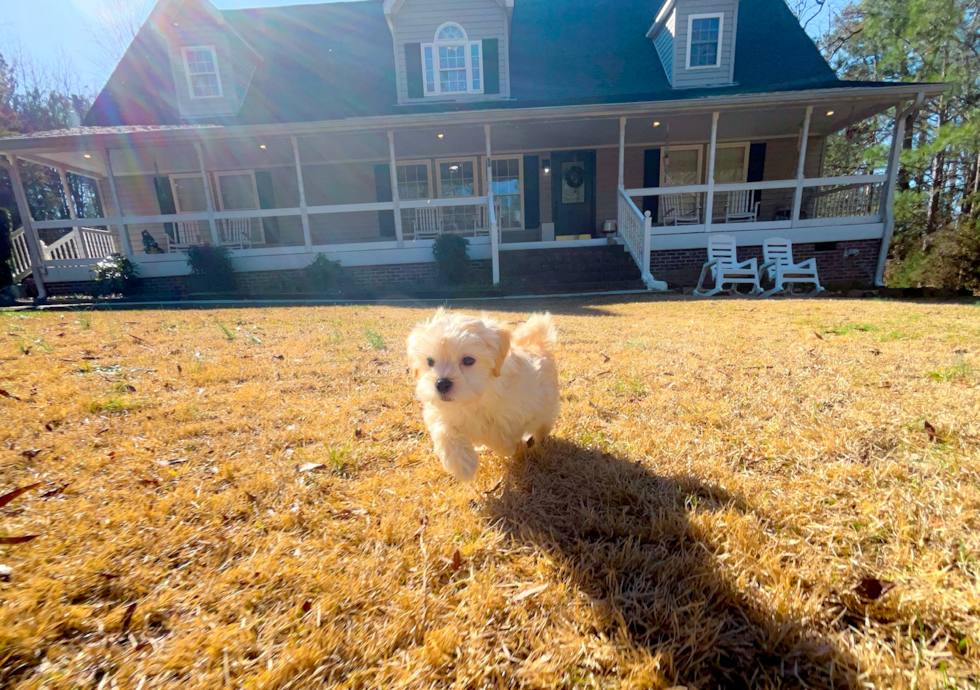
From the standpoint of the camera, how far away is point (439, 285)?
38.4ft

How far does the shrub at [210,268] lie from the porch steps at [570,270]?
7615 millimetres

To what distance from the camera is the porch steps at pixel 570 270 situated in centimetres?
1054

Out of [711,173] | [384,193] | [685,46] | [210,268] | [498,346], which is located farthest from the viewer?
[384,193]

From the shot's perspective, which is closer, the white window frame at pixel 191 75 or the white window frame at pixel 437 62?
the white window frame at pixel 437 62

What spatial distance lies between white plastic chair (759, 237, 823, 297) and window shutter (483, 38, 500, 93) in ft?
30.5

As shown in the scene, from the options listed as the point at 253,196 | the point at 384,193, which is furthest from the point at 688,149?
the point at 253,196

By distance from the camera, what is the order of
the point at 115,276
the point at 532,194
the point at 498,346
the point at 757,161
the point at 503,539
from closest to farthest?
the point at 503,539 → the point at 498,346 → the point at 115,276 → the point at 757,161 → the point at 532,194

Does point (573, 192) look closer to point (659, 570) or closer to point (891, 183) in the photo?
point (891, 183)

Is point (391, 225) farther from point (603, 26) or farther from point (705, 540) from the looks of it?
point (705, 540)

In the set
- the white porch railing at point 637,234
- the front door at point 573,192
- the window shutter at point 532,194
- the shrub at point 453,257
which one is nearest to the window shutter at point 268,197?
the shrub at point 453,257

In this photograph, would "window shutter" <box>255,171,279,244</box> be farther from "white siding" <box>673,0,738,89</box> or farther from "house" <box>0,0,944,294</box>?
"white siding" <box>673,0,738,89</box>

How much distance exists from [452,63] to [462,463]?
14577 millimetres

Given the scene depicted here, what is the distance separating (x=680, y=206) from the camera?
13.5 metres

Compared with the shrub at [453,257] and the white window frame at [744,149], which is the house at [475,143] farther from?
the shrub at [453,257]
